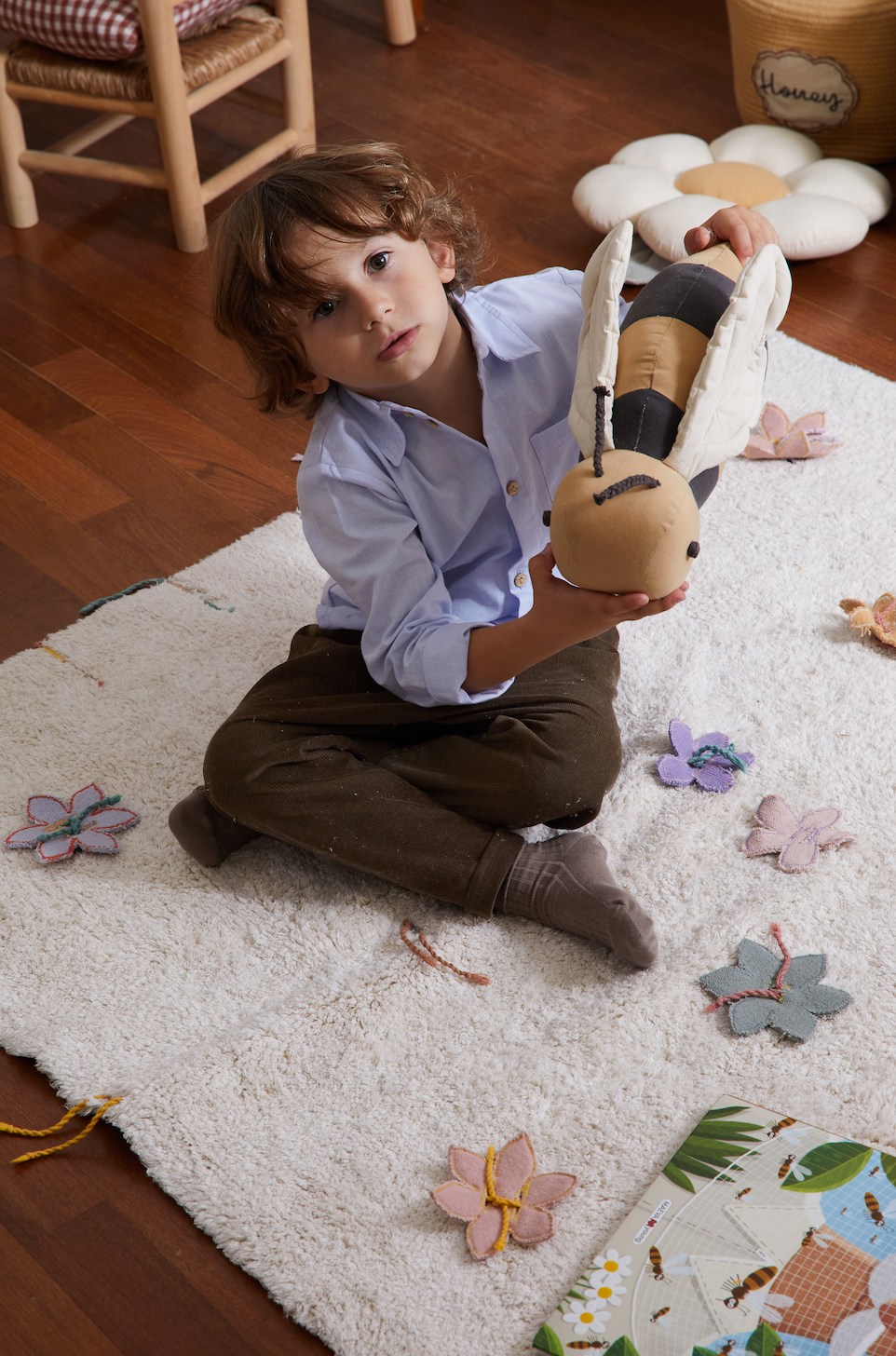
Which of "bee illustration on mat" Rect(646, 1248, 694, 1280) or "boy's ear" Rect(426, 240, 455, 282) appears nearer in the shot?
"bee illustration on mat" Rect(646, 1248, 694, 1280)

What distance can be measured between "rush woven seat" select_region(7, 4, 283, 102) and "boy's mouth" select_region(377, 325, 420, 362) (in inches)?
43.1

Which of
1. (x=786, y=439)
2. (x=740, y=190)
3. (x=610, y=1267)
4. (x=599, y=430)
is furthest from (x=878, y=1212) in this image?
(x=740, y=190)

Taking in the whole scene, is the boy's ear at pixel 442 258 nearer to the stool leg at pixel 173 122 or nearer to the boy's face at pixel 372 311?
the boy's face at pixel 372 311

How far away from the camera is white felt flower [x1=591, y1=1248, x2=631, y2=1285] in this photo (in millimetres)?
784

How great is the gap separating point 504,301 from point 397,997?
22.7 inches

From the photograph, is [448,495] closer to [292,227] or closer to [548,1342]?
[292,227]

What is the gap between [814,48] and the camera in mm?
1783

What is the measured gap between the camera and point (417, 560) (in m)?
0.97

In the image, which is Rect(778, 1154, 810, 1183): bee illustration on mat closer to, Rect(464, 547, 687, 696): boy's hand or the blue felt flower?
the blue felt flower

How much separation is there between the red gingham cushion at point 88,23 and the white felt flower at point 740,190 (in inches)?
24.1

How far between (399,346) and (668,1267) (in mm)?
Answer: 667

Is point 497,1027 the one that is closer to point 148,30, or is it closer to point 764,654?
point 764,654

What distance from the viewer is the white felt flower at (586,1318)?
76cm

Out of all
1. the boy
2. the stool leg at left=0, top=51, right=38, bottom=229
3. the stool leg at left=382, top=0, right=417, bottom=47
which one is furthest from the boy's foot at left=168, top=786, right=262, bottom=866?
the stool leg at left=382, top=0, right=417, bottom=47
